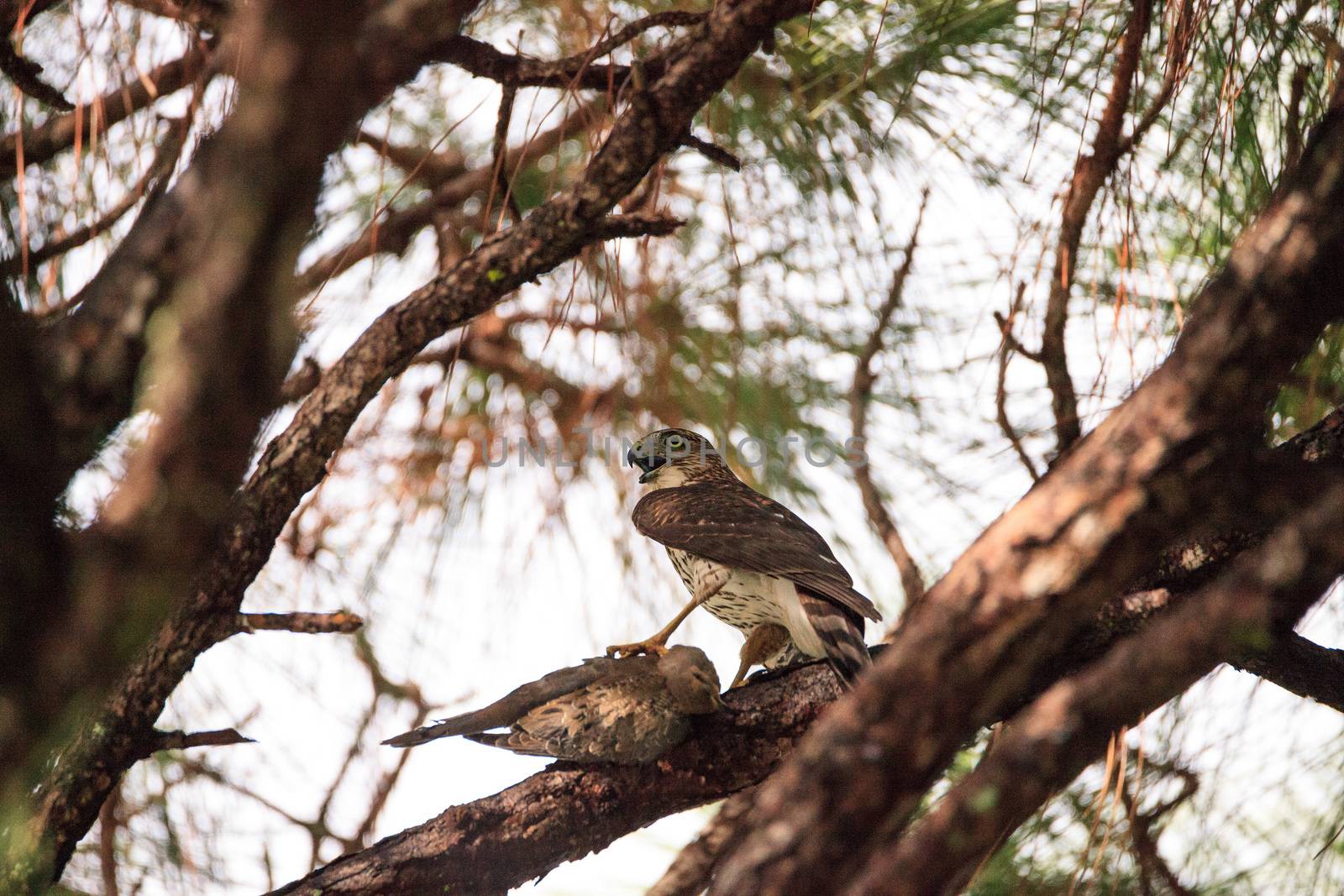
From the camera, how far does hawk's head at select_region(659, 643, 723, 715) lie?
2723 millimetres

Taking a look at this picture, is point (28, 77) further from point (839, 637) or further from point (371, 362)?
point (839, 637)

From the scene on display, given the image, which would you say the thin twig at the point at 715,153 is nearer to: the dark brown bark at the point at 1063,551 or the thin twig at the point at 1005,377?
the thin twig at the point at 1005,377

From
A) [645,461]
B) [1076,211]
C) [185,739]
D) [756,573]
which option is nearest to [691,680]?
[756,573]

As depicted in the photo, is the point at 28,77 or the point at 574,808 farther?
the point at 574,808

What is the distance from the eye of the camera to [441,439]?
4645mm

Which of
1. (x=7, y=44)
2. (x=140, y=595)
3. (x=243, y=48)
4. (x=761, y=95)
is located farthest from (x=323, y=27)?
(x=761, y=95)

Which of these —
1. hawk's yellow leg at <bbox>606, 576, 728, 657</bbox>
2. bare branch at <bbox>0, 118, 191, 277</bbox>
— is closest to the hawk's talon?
hawk's yellow leg at <bbox>606, 576, 728, 657</bbox>

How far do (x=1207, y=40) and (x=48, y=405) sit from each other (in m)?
2.95

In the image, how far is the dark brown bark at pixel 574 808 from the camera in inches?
98.7

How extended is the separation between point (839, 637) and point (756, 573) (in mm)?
608

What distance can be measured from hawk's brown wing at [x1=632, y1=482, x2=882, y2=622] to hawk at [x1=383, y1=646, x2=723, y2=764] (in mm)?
512

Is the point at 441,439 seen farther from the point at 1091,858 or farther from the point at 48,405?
the point at 48,405

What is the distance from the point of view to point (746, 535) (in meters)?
3.50

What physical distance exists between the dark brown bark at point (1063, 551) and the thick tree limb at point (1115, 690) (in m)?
0.07
